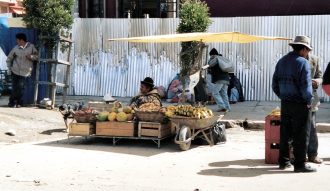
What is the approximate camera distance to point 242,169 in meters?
8.05

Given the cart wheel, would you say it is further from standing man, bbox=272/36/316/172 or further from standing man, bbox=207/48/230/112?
standing man, bbox=207/48/230/112

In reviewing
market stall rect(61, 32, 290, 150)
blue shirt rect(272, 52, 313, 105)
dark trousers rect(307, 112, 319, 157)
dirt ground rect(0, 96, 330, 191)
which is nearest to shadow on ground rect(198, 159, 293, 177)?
dirt ground rect(0, 96, 330, 191)

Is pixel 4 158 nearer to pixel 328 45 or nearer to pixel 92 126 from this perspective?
pixel 92 126

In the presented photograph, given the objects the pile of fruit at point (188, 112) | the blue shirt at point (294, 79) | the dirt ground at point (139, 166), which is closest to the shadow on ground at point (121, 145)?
the dirt ground at point (139, 166)

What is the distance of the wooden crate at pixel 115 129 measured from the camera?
9.97 metres

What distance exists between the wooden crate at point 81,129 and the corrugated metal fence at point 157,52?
6.58 m

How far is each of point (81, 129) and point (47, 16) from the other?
483 cm

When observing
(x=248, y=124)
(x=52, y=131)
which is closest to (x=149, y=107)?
(x=52, y=131)

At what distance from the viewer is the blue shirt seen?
7.55m

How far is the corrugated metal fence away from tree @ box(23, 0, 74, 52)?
108 inches

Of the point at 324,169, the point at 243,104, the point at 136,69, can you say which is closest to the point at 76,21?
the point at 136,69

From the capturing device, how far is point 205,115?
32.4 ft

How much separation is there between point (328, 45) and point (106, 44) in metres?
6.36

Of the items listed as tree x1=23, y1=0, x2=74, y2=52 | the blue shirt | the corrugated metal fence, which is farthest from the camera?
the corrugated metal fence
